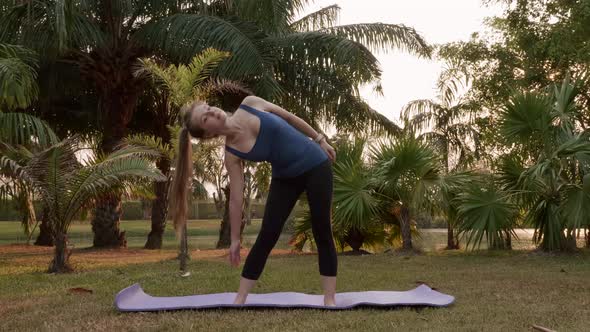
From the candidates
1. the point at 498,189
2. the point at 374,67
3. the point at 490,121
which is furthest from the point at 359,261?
the point at 490,121

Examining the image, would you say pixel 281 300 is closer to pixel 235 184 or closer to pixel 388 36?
pixel 235 184

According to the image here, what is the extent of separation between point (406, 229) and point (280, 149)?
722 centimetres

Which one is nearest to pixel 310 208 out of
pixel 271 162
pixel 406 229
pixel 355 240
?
pixel 271 162

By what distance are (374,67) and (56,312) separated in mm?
8850

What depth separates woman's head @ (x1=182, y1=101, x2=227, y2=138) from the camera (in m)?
4.24

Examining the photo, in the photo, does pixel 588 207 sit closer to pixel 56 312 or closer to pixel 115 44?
pixel 56 312

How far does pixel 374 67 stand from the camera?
12422mm

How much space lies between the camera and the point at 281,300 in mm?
4816

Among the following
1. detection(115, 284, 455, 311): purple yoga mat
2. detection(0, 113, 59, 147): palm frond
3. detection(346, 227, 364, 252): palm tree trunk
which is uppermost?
detection(0, 113, 59, 147): palm frond

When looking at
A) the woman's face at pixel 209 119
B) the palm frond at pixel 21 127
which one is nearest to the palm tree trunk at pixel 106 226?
the palm frond at pixel 21 127

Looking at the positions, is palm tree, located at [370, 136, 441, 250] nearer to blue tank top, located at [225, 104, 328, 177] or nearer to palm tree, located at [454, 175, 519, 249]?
palm tree, located at [454, 175, 519, 249]

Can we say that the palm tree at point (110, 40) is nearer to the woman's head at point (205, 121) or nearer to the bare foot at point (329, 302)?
the woman's head at point (205, 121)

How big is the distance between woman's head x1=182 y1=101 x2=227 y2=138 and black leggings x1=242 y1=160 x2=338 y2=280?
577 millimetres

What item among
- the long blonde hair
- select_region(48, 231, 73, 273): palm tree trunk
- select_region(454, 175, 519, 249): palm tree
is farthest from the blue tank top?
select_region(454, 175, 519, 249): palm tree
